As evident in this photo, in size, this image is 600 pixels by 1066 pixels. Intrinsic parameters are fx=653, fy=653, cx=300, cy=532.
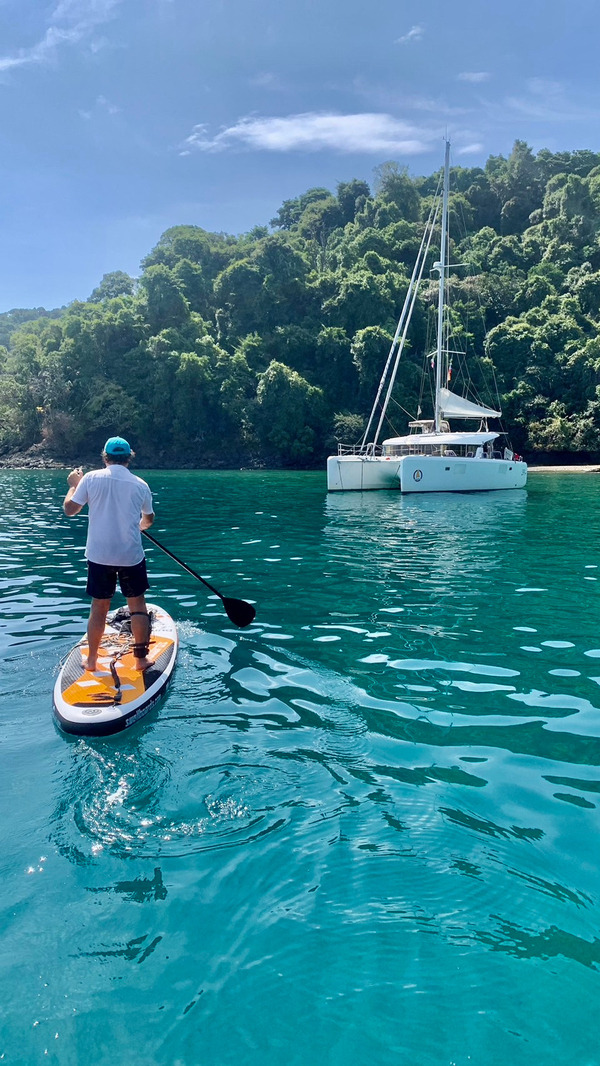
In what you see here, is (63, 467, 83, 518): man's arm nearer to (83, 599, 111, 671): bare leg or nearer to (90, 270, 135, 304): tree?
(83, 599, 111, 671): bare leg

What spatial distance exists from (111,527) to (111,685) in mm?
1407

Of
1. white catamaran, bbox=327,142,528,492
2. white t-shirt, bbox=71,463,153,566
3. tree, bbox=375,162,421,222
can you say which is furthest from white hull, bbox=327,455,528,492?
tree, bbox=375,162,421,222

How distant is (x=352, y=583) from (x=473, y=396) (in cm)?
4574

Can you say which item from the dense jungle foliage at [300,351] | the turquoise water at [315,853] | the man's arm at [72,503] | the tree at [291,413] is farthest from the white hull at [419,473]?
the tree at [291,413]

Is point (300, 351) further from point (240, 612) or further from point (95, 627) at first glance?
point (95, 627)

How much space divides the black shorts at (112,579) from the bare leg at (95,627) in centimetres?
9

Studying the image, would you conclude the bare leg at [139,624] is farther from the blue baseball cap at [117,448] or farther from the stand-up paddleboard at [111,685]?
the blue baseball cap at [117,448]

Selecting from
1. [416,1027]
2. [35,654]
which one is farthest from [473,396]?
[416,1027]

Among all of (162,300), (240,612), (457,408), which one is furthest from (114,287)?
(240,612)

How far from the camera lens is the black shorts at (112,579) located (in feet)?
19.6

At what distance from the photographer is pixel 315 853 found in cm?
367

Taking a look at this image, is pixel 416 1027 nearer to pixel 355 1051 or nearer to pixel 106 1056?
pixel 355 1051

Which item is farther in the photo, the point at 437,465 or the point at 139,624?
the point at 437,465

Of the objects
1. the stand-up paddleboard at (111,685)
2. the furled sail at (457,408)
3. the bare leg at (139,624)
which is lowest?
the stand-up paddleboard at (111,685)
